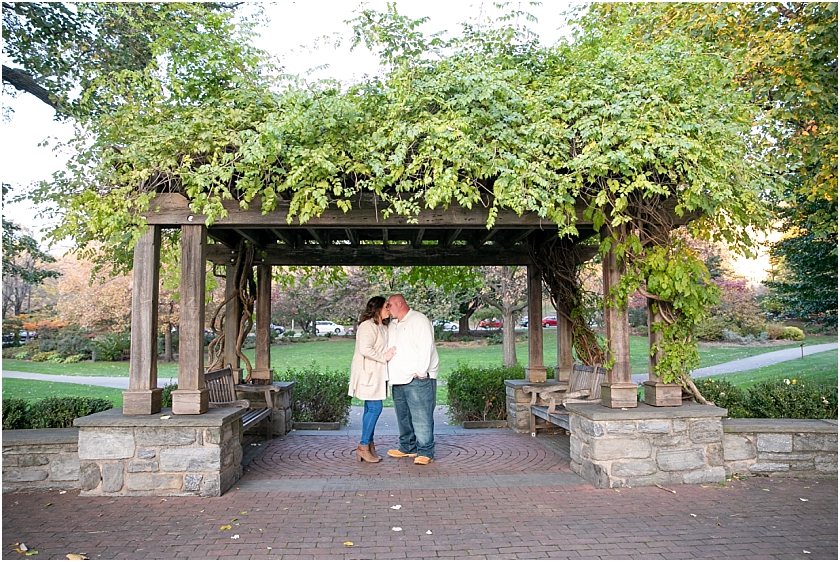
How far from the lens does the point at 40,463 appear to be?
5281 millimetres

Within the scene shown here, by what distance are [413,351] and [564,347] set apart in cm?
286

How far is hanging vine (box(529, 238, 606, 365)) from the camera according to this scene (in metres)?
7.45

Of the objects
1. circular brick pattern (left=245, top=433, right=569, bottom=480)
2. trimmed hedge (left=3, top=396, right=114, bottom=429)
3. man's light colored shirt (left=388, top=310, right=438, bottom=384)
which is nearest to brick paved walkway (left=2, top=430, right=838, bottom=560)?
circular brick pattern (left=245, top=433, right=569, bottom=480)

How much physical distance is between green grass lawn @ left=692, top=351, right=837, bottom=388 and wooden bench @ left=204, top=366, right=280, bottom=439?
1104 cm

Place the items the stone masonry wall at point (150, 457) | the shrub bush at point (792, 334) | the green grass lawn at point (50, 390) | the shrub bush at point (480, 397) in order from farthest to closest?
the shrub bush at point (792, 334)
the green grass lawn at point (50, 390)
the shrub bush at point (480, 397)
the stone masonry wall at point (150, 457)

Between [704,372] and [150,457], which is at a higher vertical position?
[150,457]

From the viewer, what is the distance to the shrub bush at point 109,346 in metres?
24.6

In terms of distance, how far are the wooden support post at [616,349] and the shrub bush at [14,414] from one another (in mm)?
6308

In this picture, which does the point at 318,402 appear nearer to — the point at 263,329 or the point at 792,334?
the point at 263,329

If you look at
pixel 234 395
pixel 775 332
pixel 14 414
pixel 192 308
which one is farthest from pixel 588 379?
pixel 775 332

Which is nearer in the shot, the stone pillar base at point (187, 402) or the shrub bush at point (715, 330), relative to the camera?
the stone pillar base at point (187, 402)

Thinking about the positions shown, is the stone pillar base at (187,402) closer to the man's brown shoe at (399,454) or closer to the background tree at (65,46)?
the man's brown shoe at (399,454)

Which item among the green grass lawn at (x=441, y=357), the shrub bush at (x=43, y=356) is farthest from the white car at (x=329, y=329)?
the shrub bush at (x=43, y=356)

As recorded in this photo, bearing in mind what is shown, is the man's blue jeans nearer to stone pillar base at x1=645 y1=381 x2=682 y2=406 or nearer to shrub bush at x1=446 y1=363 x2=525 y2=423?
stone pillar base at x1=645 y1=381 x2=682 y2=406
